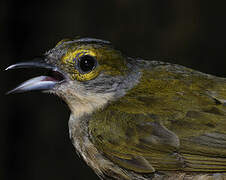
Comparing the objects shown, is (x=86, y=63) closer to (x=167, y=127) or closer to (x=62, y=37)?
(x=167, y=127)

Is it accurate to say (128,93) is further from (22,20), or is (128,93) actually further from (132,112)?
(22,20)

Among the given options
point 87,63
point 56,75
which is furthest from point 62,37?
point 87,63

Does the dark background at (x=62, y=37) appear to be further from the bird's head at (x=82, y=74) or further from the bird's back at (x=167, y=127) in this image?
the bird's back at (x=167, y=127)

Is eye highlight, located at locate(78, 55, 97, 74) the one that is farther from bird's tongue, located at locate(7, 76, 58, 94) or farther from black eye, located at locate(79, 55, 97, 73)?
bird's tongue, located at locate(7, 76, 58, 94)

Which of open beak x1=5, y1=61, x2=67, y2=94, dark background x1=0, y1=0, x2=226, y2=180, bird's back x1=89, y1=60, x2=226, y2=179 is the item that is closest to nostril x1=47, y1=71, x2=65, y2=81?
open beak x1=5, y1=61, x2=67, y2=94

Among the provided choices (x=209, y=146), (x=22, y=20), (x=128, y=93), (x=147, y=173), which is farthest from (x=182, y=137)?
(x=22, y=20)

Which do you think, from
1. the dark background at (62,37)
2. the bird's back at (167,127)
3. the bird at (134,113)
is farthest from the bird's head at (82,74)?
the dark background at (62,37)
